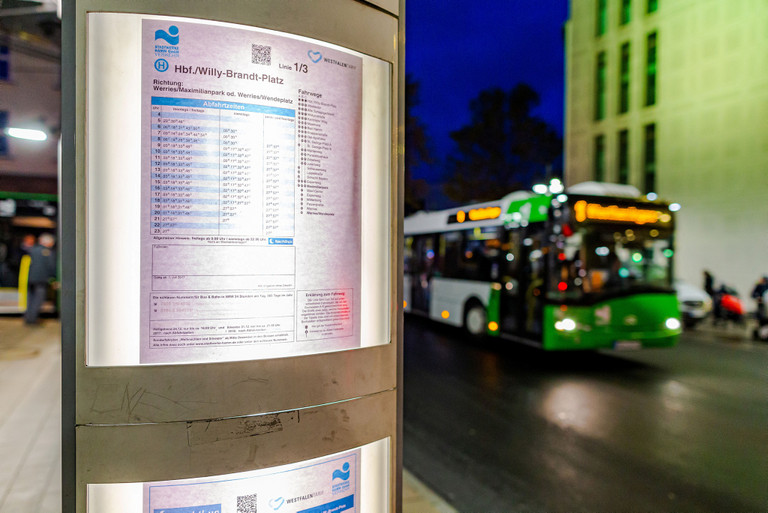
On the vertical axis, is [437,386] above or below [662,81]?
below

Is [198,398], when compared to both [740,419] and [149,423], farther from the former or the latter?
[740,419]

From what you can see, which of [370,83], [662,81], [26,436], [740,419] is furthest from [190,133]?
[662,81]

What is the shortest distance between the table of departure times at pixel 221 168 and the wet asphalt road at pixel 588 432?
138 inches

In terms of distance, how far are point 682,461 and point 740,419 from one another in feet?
7.10

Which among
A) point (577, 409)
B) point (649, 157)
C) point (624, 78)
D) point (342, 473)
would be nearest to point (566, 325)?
point (577, 409)

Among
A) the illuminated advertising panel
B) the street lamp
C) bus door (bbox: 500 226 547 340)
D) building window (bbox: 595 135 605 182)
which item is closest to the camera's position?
the illuminated advertising panel

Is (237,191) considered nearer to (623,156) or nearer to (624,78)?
(623,156)

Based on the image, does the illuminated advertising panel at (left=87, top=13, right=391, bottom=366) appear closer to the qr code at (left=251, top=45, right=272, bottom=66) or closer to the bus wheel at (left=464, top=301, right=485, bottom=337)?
the qr code at (left=251, top=45, right=272, bottom=66)

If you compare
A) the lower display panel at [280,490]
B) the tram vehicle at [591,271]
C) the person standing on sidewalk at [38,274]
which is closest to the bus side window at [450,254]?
the tram vehicle at [591,271]

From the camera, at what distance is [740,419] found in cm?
706

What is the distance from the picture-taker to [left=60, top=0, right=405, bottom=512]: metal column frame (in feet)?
6.12

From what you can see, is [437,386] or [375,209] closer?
[375,209]

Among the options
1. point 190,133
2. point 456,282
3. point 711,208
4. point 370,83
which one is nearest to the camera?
point 190,133

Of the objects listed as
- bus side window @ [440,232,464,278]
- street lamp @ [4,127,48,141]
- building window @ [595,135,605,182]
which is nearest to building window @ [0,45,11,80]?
street lamp @ [4,127,48,141]
